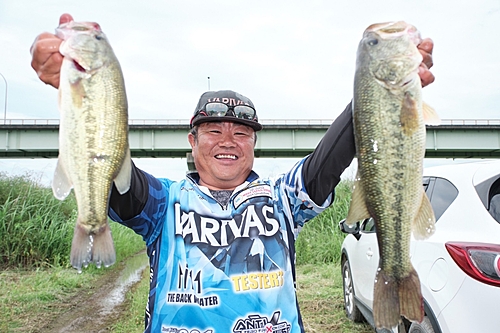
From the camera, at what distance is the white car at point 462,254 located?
286 centimetres

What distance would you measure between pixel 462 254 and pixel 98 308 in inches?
255

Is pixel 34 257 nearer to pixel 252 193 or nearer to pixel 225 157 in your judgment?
pixel 225 157

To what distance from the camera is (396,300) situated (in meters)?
2.20

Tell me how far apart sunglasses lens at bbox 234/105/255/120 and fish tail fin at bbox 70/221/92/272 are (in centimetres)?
138

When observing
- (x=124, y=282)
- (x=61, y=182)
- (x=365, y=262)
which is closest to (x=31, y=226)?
(x=124, y=282)

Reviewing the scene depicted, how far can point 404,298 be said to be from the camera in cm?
220

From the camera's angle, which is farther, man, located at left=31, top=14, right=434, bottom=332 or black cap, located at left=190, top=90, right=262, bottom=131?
black cap, located at left=190, top=90, right=262, bottom=131

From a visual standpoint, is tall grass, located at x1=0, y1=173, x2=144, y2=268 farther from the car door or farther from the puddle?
the car door

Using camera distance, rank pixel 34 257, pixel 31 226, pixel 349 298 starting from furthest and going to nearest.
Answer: pixel 31 226 → pixel 34 257 → pixel 349 298

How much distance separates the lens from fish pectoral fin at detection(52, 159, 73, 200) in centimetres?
208

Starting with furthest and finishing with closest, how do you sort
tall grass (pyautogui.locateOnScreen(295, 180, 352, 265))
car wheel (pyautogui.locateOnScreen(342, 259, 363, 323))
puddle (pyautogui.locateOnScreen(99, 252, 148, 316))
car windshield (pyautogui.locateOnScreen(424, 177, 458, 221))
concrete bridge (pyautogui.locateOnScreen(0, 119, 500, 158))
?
concrete bridge (pyautogui.locateOnScreen(0, 119, 500, 158)) < tall grass (pyautogui.locateOnScreen(295, 180, 352, 265)) < puddle (pyautogui.locateOnScreen(99, 252, 148, 316)) < car wheel (pyautogui.locateOnScreen(342, 259, 363, 323)) < car windshield (pyautogui.locateOnScreen(424, 177, 458, 221))

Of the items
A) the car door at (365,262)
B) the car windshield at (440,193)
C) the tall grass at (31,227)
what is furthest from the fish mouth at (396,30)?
the tall grass at (31,227)

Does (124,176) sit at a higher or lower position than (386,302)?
higher

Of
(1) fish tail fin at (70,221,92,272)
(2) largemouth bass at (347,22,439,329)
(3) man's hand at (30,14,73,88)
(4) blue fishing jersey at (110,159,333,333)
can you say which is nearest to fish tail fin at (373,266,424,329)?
(2) largemouth bass at (347,22,439,329)
